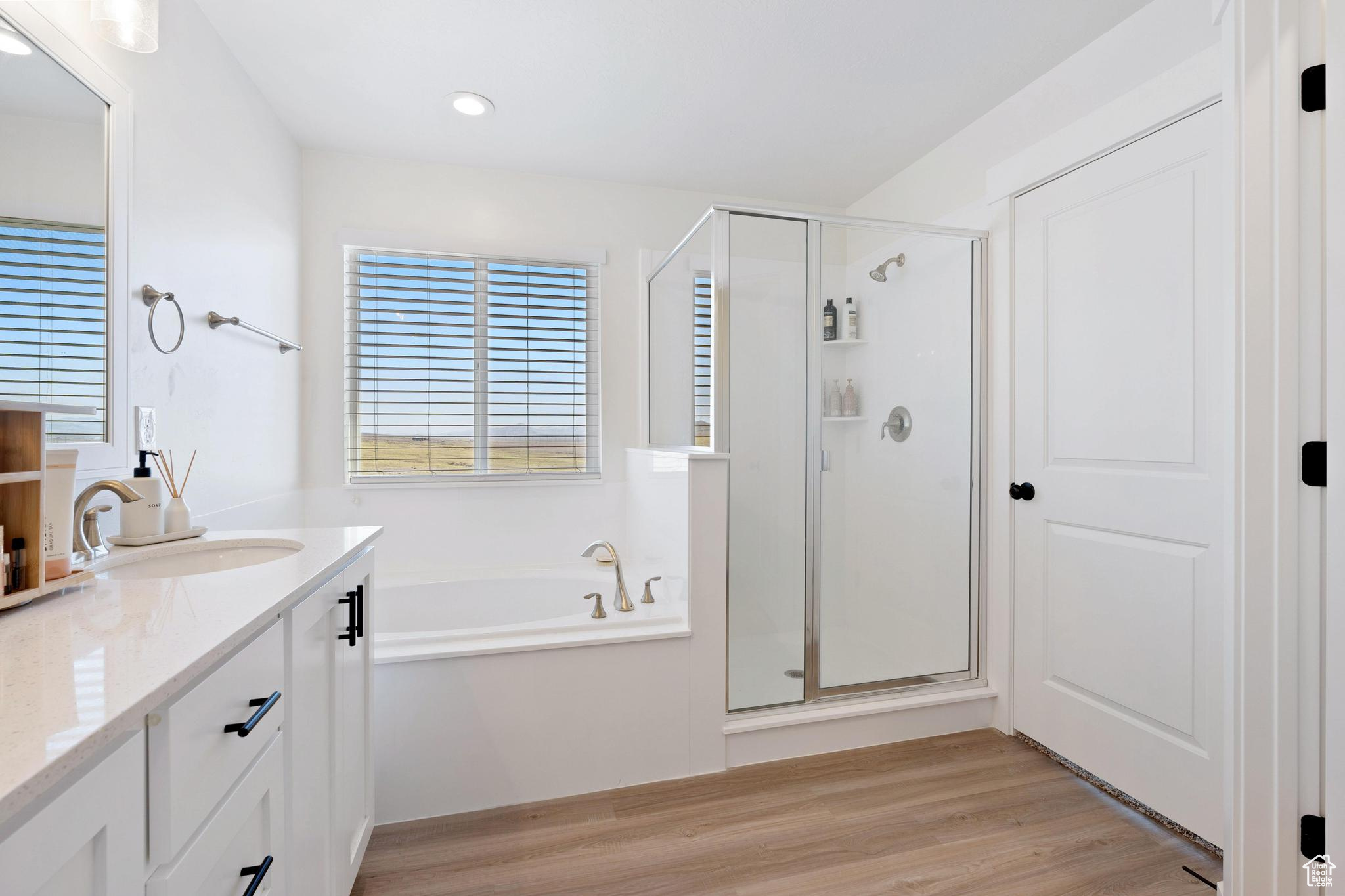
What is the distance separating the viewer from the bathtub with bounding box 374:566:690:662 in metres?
1.93

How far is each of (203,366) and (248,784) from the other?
4.92ft

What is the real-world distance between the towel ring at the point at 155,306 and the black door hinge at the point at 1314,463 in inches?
96.5

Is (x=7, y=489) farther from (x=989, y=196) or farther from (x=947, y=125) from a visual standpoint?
(x=947, y=125)

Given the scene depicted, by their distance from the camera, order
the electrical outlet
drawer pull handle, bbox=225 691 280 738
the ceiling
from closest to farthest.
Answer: drawer pull handle, bbox=225 691 280 738, the electrical outlet, the ceiling

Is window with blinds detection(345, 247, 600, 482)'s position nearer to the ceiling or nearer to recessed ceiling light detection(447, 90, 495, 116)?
the ceiling

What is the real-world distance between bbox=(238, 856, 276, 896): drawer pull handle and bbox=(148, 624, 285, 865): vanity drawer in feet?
0.48

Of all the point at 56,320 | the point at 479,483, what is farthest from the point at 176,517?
the point at 479,483

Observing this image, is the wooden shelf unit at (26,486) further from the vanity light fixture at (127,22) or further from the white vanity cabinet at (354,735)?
the vanity light fixture at (127,22)

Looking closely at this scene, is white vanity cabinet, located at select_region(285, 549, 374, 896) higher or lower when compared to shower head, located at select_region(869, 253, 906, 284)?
lower

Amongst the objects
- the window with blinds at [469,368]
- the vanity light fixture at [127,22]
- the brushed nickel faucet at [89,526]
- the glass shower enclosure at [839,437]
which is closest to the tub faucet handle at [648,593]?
the glass shower enclosure at [839,437]

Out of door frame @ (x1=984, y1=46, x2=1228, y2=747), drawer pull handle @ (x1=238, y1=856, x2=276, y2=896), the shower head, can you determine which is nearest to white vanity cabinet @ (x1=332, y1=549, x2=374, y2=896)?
drawer pull handle @ (x1=238, y1=856, x2=276, y2=896)

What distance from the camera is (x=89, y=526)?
1.20m

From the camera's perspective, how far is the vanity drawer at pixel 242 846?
0.67 meters

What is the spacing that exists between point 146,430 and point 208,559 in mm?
428
